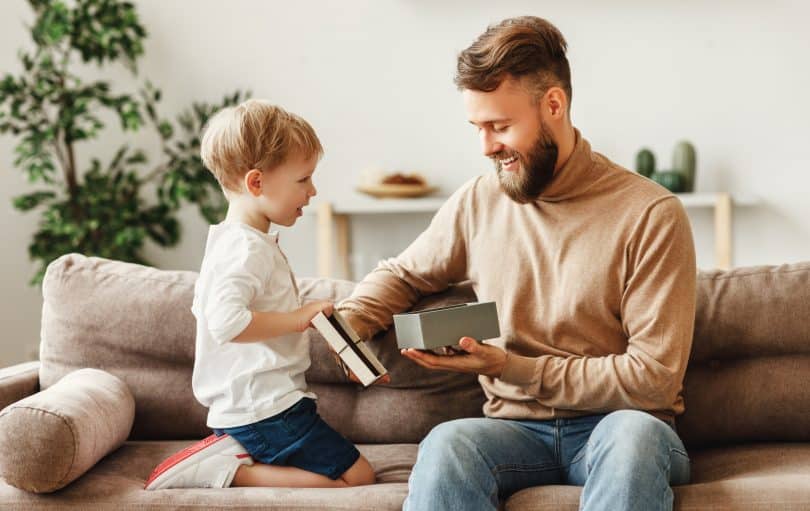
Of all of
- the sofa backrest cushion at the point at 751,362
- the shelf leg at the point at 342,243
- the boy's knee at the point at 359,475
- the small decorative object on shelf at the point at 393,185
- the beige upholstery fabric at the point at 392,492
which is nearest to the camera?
the beige upholstery fabric at the point at 392,492

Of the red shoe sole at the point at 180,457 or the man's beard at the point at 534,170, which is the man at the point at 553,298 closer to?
the man's beard at the point at 534,170

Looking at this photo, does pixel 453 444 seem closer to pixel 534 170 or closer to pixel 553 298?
pixel 553 298

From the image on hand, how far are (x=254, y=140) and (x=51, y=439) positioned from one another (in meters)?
0.66

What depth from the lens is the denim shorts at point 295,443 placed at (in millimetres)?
1784

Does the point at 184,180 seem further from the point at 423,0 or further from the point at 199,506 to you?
the point at 199,506

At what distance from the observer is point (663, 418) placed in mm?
1772

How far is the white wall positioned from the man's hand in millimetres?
2354


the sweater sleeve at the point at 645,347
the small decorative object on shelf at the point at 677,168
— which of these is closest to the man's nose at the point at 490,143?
the sweater sleeve at the point at 645,347

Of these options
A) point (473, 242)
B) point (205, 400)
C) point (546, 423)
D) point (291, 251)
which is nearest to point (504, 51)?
point (473, 242)

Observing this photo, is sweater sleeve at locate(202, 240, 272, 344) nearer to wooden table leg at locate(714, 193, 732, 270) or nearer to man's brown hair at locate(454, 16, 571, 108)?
man's brown hair at locate(454, 16, 571, 108)

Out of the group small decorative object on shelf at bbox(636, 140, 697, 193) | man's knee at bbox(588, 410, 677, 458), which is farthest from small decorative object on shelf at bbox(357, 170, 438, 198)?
man's knee at bbox(588, 410, 677, 458)

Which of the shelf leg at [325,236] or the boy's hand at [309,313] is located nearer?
the boy's hand at [309,313]

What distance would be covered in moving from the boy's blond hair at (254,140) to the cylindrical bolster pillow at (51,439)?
0.53 m

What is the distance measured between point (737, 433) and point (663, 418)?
29 centimetres
